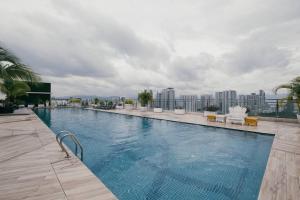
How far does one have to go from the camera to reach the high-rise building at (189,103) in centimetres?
1458

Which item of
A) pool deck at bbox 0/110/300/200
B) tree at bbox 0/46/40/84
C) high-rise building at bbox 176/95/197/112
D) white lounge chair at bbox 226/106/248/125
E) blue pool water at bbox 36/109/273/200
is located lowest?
blue pool water at bbox 36/109/273/200

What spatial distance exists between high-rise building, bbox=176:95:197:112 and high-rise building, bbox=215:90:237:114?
253 centimetres

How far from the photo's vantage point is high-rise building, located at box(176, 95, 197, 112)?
14580mm

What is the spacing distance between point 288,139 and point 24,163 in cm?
748

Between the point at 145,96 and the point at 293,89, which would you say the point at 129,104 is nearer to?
the point at 145,96

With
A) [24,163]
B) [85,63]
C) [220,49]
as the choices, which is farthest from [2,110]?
[220,49]

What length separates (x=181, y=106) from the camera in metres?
15.2

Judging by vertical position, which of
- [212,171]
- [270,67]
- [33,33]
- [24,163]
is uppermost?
[33,33]

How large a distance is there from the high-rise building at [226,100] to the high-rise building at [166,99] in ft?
→ 17.8

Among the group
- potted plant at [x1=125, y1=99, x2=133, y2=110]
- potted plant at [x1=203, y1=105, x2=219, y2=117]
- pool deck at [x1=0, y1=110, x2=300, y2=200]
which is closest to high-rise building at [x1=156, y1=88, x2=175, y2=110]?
potted plant at [x1=125, y1=99, x2=133, y2=110]

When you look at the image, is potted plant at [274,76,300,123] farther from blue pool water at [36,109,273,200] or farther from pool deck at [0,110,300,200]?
pool deck at [0,110,300,200]

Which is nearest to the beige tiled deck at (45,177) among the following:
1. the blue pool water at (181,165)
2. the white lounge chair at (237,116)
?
the blue pool water at (181,165)

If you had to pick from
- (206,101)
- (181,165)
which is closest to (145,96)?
(206,101)

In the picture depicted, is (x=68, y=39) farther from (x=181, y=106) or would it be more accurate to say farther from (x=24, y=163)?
(x=181, y=106)
